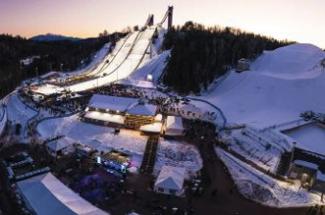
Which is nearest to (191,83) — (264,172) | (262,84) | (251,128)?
(262,84)

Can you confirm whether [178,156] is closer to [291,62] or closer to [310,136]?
[310,136]

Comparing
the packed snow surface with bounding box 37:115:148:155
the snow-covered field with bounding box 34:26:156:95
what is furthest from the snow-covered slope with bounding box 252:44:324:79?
the packed snow surface with bounding box 37:115:148:155

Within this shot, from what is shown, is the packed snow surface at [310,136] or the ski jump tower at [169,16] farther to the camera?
the ski jump tower at [169,16]

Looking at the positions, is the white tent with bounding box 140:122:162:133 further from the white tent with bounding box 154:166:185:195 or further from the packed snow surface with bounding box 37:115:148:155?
the white tent with bounding box 154:166:185:195

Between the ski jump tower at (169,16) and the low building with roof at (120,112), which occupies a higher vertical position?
the ski jump tower at (169,16)

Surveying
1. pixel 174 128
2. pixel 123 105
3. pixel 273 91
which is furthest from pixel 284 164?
pixel 273 91

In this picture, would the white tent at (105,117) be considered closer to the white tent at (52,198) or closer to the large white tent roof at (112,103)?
the large white tent roof at (112,103)

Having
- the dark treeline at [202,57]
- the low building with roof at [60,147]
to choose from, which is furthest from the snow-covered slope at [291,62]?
the low building with roof at [60,147]
